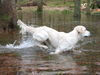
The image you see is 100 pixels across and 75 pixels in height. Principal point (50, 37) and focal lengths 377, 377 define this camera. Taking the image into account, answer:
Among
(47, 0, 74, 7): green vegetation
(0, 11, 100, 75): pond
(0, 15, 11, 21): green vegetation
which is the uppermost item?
(0, 11, 100, 75): pond

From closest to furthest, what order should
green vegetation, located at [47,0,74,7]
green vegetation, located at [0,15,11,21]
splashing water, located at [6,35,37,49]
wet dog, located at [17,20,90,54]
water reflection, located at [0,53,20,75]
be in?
1. water reflection, located at [0,53,20,75]
2. wet dog, located at [17,20,90,54]
3. splashing water, located at [6,35,37,49]
4. green vegetation, located at [0,15,11,21]
5. green vegetation, located at [47,0,74,7]

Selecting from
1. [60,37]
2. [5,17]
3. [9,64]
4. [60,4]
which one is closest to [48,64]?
[9,64]

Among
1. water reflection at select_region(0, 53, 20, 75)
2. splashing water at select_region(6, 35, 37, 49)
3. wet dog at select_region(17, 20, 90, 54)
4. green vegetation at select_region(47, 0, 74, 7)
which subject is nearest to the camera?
water reflection at select_region(0, 53, 20, 75)

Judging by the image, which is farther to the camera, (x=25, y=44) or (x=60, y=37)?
(x=25, y=44)

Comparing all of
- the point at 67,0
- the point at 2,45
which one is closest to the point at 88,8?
the point at 67,0

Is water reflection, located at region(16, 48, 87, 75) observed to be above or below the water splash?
above

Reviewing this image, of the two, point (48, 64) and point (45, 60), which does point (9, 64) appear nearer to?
point (48, 64)

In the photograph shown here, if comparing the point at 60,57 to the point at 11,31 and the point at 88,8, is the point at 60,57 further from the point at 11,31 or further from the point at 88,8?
the point at 88,8

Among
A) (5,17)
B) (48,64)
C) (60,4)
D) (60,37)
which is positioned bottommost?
(60,4)

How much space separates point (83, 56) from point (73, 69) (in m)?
2.22

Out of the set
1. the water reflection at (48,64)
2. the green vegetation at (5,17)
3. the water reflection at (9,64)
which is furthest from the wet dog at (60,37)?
the green vegetation at (5,17)

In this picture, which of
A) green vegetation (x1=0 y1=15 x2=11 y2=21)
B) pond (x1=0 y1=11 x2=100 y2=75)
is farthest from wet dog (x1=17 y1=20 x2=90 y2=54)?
green vegetation (x1=0 y1=15 x2=11 y2=21)

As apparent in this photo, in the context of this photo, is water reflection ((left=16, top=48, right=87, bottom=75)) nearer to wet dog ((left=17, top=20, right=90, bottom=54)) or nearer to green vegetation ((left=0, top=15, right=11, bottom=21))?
wet dog ((left=17, top=20, right=90, bottom=54))

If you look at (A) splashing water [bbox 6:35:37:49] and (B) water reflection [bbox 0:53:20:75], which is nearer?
(B) water reflection [bbox 0:53:20:75]
